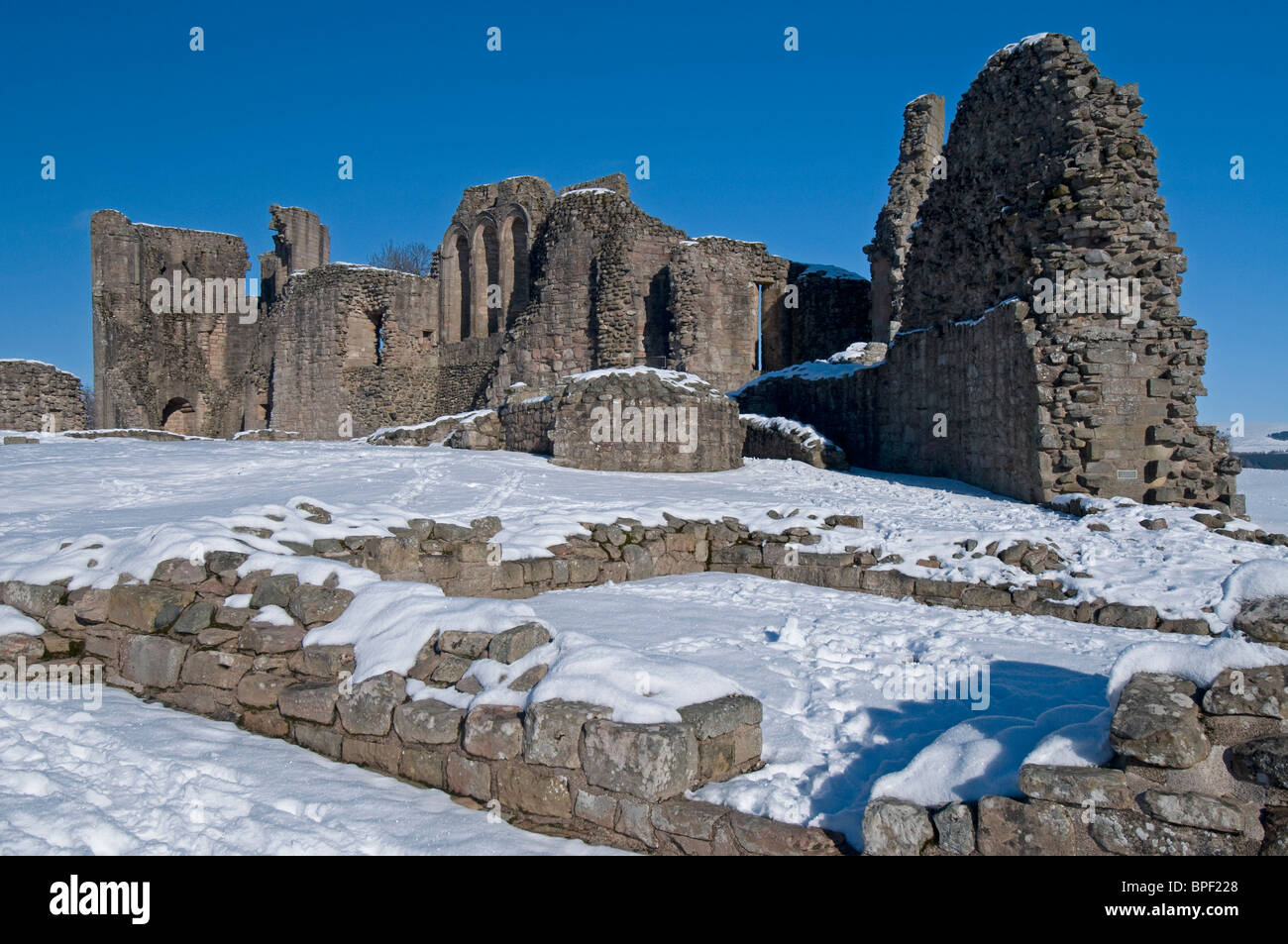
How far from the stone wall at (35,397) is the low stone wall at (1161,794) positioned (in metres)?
A: 22.3

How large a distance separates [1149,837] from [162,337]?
32.4 meters

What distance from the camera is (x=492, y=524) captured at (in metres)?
→ 7.28

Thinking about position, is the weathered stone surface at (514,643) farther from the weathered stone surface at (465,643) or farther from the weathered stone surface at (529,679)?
the weathered stone surface at (529,679)

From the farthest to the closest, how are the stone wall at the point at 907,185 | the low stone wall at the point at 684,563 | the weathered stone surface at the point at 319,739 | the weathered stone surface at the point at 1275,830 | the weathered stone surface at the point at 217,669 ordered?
the stone wall at the point at 907,185, the low stone wall at the point at 684,563, the weathered stone surface at the point at 217,669, the weathered stone surface at the point at 319,739, the weathered stone surface at the point at 1275,830

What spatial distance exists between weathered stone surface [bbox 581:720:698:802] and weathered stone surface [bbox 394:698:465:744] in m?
0.68

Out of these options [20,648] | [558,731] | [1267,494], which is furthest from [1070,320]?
[1267,494]

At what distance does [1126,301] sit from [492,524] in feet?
25.1

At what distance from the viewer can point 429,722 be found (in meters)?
3.57

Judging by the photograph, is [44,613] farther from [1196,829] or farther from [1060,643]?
[1060,643]

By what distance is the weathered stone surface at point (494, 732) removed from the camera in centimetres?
335

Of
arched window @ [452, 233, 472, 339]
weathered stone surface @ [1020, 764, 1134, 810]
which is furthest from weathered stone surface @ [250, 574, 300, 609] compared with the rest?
arched window @ [452, 233, 472, 339]

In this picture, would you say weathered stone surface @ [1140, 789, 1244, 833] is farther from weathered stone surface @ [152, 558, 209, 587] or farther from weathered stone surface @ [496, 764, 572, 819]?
weathered stone surface @ [152, 558, 209, 587]

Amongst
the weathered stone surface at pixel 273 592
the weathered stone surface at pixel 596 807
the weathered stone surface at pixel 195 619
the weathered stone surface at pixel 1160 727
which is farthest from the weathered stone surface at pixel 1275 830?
the weathered stone surface at pixel 195 619

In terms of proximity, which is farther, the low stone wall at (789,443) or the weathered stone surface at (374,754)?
the low stone wall at (789,443)
